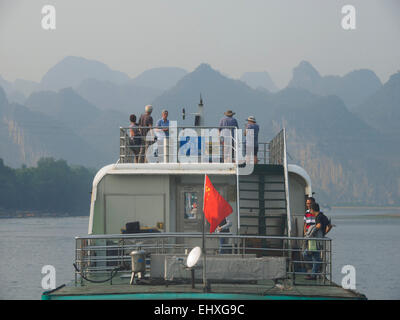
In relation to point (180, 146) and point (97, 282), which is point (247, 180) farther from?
point (97, 282)

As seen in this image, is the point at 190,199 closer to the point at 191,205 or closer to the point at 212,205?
the point at 191,205

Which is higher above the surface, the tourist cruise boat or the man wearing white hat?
the man wearing white hat

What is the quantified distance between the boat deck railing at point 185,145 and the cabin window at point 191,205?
3.51ft

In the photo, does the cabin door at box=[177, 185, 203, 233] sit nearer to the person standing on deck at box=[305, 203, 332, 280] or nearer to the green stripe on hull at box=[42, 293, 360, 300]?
the person standing on deck at box=[305, 203, 332, 280]

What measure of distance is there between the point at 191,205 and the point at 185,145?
1.86 m

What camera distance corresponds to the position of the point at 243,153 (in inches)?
805

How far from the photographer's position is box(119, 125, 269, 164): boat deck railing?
20.0 metres

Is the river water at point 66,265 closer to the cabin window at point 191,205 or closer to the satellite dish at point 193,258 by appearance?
→ the cabin window at point 191,205

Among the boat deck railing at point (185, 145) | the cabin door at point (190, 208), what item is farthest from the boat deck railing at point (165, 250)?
the boat deck railing at point (185, 145)

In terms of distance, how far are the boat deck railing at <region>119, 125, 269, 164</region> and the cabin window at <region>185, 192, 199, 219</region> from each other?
107cm

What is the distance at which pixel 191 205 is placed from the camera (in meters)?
20.3

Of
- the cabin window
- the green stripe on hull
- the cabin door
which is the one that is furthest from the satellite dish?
the cabin window

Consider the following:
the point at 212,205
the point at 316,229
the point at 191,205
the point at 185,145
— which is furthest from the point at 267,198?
the point at 212,205
